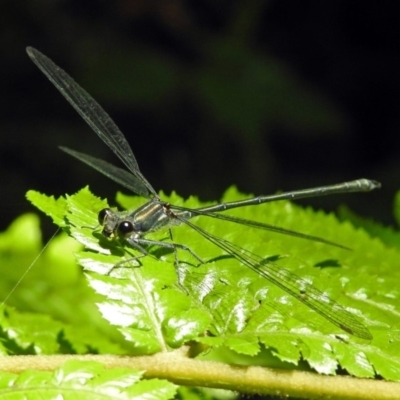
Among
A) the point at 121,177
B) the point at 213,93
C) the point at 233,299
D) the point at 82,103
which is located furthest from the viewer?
the point at 213,93

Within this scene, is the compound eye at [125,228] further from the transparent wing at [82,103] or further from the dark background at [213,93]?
the dark background at [213,93]

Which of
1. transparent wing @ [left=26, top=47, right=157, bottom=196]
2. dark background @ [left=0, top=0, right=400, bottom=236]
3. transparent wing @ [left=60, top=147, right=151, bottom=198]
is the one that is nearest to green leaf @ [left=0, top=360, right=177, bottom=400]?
transparent wing @ [left=60, top=147, right=151, bottom=198]

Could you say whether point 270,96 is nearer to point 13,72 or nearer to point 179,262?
point 13,72

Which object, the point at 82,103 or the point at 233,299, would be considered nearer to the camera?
the point at 233,299

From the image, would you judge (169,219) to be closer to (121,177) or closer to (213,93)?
(121,177)

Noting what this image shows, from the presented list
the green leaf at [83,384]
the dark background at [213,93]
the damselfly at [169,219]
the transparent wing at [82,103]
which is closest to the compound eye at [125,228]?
the damselfly at [169,219]

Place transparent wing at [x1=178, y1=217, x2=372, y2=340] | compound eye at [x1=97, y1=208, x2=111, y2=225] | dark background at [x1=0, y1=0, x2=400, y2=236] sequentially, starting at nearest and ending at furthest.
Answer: transparent wing at [x1=178, y1=217, x2=372, y2=340]
compound eye at [x1=97, y1=208, x2=111, y2=225]
dark background at [x1=0, y1=0, x2=400, y2=236]

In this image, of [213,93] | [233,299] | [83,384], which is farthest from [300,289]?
[213,93]

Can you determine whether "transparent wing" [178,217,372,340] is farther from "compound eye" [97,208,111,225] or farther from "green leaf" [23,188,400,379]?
"compound eye" [97,208,111,225]
